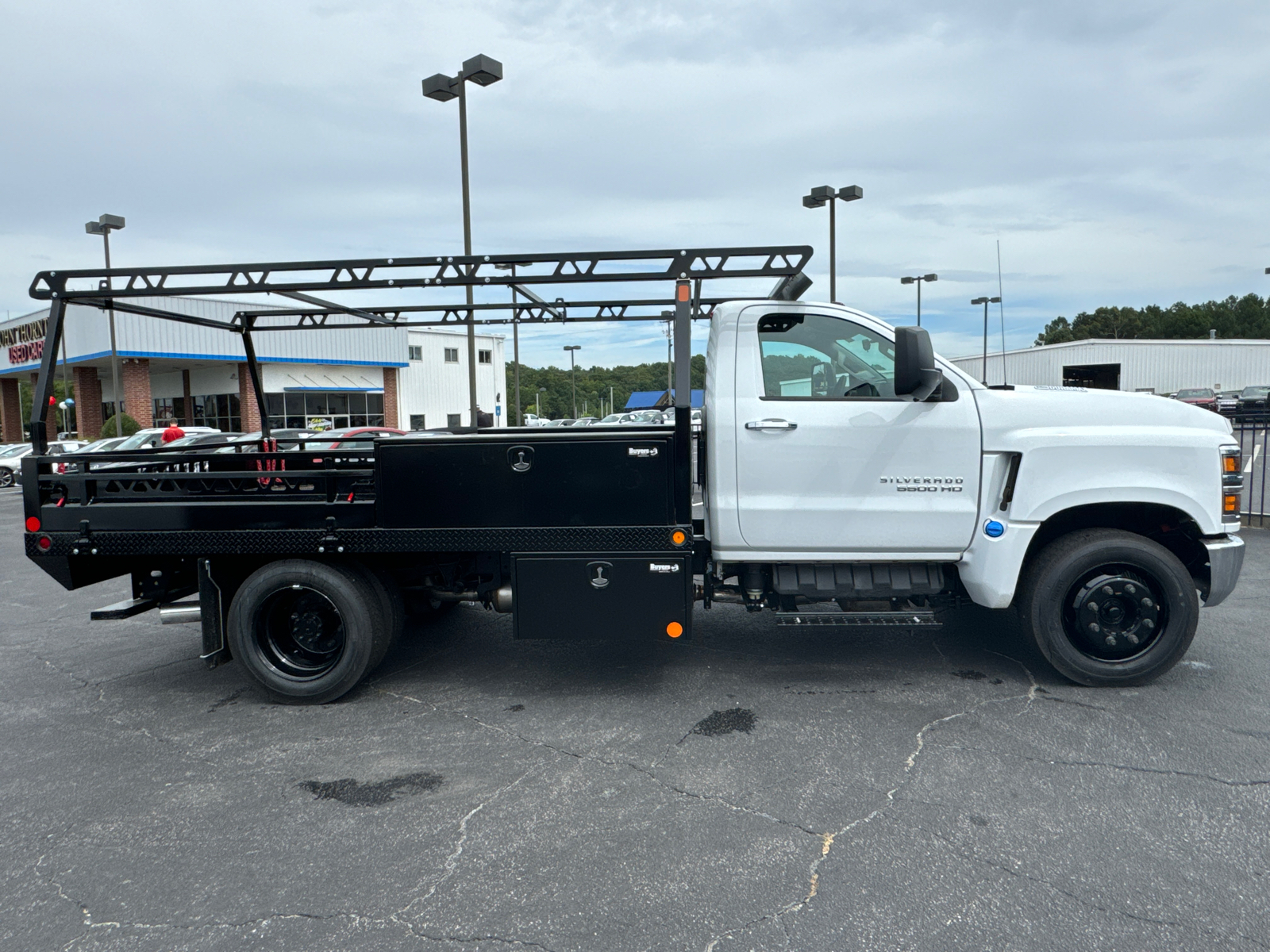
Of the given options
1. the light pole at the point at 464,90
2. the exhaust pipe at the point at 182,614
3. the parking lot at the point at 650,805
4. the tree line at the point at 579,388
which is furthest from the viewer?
the tree line at the point at 579,388

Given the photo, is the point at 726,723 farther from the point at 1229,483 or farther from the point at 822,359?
the point at 1229,483

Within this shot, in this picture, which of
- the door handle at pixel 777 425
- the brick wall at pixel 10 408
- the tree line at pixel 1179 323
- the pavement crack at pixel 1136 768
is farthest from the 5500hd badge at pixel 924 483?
the tree line at pixel 1179 323

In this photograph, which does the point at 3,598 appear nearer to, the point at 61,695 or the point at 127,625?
the point at 127,625

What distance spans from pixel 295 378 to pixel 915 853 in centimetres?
3729

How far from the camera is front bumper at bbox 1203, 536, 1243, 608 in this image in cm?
464

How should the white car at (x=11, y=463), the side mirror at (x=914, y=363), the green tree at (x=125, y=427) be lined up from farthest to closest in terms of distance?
the green tree at (x=125, y=427), the white car at (x=11, y=463), the side mirror at (x=914, y=363)

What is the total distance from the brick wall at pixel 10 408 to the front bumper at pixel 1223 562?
54823mm

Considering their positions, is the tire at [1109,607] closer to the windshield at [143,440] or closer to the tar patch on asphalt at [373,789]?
the tar patch on asphalt at [373,789]

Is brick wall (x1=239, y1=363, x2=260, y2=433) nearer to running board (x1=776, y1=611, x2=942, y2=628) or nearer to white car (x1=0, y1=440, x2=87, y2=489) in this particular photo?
white car (x1=0, y1=440, x2=87, y2=489)

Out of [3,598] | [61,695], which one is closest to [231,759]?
[61,695]

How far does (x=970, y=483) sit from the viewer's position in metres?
4.66

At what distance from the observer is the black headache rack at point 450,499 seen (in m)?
4.54

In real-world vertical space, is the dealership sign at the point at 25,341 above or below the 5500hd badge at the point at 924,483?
above

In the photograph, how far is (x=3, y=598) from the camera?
8266mm
